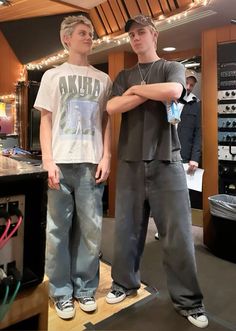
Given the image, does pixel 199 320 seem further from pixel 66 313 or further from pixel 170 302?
pixel 66 313

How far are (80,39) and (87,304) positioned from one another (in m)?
1.48

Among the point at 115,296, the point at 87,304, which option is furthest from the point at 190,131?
the point at 87,304

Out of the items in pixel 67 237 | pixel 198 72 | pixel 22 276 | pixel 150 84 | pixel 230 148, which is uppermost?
pixel 198 72

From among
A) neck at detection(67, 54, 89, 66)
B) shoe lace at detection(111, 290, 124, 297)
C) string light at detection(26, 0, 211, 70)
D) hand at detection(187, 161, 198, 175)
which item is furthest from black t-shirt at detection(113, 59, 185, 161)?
hand at detection(187, 161, 198, 175)

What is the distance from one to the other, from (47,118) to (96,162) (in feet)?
1.18

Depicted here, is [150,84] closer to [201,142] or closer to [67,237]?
[67,237]

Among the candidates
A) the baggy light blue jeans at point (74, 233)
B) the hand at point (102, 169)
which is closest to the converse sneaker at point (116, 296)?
the baggy light blue jeans at point (74, 233)

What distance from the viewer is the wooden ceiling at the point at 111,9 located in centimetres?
264

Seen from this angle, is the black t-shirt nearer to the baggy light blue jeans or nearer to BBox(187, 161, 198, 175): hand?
the baggy light blue jeans

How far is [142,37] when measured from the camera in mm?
1803

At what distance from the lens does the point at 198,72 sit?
156 inches

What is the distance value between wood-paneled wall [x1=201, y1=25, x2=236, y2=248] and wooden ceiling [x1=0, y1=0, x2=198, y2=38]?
0.54 meters

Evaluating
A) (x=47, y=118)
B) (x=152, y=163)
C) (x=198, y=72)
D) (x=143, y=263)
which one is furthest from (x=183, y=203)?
(x=198, y=72)

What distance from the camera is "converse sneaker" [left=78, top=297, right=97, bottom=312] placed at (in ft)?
6.05
